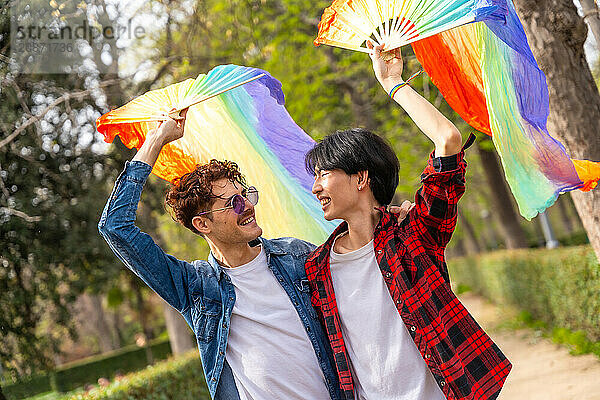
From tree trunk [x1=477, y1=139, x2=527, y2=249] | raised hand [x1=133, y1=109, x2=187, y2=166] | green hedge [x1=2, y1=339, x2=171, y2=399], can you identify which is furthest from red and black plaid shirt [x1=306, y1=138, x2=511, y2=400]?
green hedge [x1=2, y1=339, x2=171, y2=399]

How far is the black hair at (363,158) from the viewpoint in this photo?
2994 millimetres

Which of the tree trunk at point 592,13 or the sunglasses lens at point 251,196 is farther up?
the tree trunk at point 592,13

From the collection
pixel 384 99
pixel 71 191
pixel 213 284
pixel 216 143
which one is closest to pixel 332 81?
pixel 384 99

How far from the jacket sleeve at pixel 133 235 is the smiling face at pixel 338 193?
0.77m

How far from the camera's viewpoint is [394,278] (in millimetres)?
2811

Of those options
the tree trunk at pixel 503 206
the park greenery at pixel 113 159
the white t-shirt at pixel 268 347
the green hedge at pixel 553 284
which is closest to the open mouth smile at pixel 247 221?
the white t-shirt at pixel 268 347

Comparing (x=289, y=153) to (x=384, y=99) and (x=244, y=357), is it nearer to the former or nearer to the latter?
(x=244, y=357)

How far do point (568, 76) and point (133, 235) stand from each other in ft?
12.5

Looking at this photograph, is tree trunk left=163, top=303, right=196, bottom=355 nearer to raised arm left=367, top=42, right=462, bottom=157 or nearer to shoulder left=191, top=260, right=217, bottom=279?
shoulder left=191, top=260, right=217, bottom=279

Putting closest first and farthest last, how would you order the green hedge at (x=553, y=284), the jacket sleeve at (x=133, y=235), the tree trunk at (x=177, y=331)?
the jacket sleeve at (x=133, y=235) → the green hedge at (x=553, y=284) → the tree trunk at (x=177, y=331)

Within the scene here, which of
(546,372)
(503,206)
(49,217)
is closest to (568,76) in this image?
(546,372)

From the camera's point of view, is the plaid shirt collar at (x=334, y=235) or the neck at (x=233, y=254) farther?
the neck at (x=233, y=254)

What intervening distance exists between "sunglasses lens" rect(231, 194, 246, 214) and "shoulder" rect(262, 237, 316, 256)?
0.28 m

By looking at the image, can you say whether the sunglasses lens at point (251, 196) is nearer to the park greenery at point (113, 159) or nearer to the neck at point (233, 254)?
the neck at point (233, 254)
